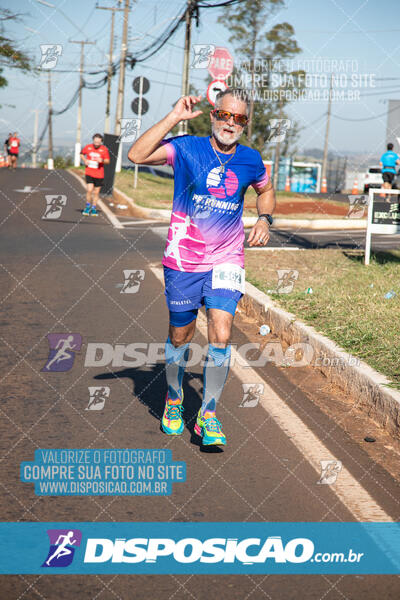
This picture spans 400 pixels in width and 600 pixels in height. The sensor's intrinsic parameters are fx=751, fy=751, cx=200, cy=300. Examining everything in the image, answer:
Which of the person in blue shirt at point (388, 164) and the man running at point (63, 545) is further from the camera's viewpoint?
the person in blue shirt at point (388, 164)

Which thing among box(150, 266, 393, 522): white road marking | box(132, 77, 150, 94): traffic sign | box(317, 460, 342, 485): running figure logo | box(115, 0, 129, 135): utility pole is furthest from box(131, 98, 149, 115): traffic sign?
box(317, 460, 342, 485): running figure logo

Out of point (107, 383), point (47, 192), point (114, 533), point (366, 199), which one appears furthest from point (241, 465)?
point (47, 192)

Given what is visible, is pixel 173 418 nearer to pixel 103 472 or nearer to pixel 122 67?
pixel 103 472

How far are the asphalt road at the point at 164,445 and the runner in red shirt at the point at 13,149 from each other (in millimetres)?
30130

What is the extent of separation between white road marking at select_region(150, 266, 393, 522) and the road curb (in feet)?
1.79

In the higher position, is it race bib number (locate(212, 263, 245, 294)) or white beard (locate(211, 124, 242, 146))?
white beard (locate(211, 124, 242, 146))

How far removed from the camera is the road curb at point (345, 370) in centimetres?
492

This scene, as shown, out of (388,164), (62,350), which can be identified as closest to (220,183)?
(62,350)

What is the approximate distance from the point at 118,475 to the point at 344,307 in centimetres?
420

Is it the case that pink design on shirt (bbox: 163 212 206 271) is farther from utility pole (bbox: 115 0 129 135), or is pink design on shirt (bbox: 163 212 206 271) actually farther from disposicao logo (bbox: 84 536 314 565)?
utility pole (bbox: 115 0 129 135)

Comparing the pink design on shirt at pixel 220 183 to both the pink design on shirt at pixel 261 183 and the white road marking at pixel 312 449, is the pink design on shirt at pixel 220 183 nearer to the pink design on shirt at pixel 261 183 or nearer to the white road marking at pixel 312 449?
the pink design on shirt at pixel 261 183

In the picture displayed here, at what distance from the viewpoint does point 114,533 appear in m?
3.35

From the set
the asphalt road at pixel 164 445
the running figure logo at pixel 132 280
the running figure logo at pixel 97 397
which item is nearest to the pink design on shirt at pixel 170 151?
the asphalt road at pixel 164 445

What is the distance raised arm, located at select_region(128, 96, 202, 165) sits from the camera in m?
4.07
